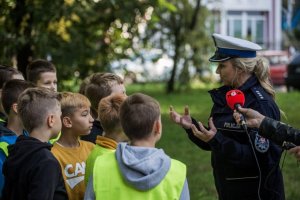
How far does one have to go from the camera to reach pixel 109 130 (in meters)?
4.04

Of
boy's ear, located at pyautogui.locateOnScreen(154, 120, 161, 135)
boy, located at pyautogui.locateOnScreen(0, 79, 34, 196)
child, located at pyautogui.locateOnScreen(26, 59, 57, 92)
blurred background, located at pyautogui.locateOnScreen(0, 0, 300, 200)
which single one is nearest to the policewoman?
boy's ear, located at pyautogui.locateOnScreen(154, 120, 161, 135)

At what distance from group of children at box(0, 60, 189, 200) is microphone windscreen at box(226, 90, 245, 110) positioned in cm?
69

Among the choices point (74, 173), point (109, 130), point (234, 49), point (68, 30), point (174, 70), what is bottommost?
point (174, 70)

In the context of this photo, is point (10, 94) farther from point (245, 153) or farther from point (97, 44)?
point (97, 44)

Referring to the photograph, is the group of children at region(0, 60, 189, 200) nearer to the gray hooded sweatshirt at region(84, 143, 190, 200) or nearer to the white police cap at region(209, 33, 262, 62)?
the gray hooded sweatshirt at region(84, 143, 190, 200)

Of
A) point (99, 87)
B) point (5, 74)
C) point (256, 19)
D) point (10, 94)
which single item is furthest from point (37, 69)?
point (256, 19)

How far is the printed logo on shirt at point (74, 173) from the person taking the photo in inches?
168

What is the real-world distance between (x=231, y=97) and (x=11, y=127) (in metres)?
1.56

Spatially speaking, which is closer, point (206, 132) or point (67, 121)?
point (206, 132)

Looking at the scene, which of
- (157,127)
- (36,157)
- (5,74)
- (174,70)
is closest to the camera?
(157,127)

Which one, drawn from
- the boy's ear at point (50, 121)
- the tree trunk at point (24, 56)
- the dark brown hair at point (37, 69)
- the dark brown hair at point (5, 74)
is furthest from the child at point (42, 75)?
the tree trunk at point (24, 56)

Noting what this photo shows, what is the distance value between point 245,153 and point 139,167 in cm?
102

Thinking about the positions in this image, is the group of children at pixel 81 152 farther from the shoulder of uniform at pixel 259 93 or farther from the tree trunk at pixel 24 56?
the tree trunk at pixel 24 56

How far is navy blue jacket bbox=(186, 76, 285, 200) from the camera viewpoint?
4.19 metres
